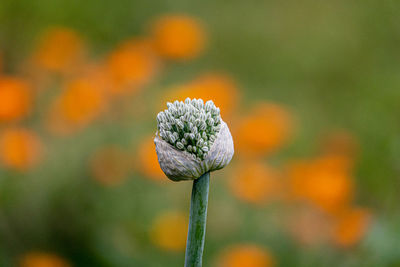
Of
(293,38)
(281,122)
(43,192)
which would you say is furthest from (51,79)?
(293,38)

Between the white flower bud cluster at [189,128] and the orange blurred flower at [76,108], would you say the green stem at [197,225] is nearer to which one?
the white flower bud cluster at [189,128]

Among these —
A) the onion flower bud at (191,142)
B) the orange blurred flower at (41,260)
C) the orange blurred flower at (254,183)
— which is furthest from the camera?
the orange blurred flower at (254,183)

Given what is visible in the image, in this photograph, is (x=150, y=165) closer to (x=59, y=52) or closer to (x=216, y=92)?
(x=216, y=92)

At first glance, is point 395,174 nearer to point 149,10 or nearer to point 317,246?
point 317,246

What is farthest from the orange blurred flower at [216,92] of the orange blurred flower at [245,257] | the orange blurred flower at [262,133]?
the orange blurred flower at [245,257]

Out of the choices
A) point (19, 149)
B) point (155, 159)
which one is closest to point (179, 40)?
point (155, 159)

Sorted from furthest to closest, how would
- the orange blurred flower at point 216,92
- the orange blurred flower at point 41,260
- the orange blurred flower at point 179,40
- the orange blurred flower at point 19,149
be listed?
the orange blurred flower at point 179,40 < the orange blurred flower at point 216,92 < the orange blurred flower at point 19,149 < the orange blurred flower at point 41,260

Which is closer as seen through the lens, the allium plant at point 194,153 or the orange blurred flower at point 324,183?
the allium plant at point 194,153
